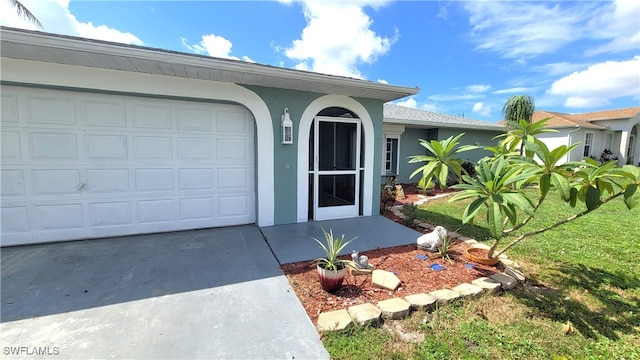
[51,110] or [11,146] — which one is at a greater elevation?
[51,110]

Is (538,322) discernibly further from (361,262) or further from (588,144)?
(588,144)

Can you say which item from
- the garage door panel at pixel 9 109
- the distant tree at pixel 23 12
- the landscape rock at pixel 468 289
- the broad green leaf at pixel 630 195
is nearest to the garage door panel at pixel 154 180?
the garage door panel at pixel 9 109

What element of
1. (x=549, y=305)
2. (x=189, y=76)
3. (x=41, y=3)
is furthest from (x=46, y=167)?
(x=41, y=3)

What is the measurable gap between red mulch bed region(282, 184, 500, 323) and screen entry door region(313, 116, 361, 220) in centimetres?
192

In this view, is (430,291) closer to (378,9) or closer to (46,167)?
(46,167)

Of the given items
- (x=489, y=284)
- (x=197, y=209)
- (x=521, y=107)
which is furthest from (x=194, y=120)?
(x=521, y=107)

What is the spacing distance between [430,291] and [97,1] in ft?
24.1

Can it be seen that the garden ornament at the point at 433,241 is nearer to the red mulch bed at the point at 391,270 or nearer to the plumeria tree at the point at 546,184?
the red mulch bed at the point at 391,270

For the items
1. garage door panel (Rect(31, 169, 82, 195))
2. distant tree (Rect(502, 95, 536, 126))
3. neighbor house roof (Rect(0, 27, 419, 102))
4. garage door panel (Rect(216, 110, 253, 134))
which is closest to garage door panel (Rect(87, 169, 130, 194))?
garage door panel (Rect(31, 169, 82, 195))

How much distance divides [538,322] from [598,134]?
2186cm

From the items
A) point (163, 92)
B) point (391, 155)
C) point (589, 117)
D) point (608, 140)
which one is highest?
point (589, 117)

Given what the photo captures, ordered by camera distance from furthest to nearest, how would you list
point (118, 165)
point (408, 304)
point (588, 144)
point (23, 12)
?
point (588, 144), point (23, 12), point (118, 165), point (408, 304)

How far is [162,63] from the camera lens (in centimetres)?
360

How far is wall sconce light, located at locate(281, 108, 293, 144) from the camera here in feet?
15.8
